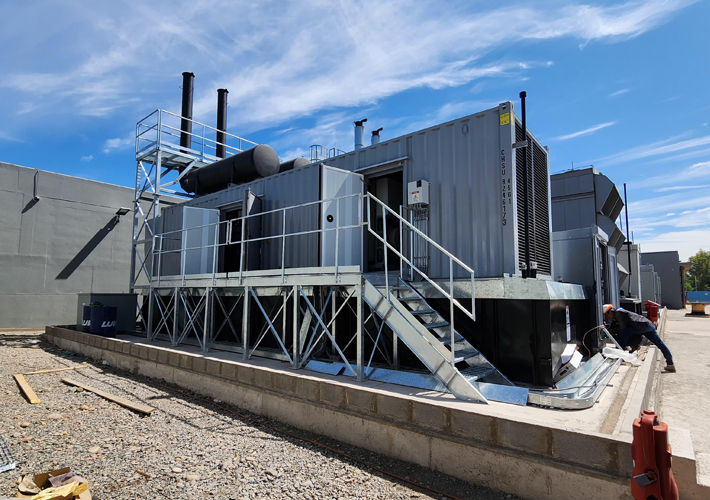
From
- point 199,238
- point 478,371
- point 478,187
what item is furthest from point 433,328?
point 199,238

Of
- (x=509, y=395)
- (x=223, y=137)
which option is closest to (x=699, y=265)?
(x=223, y=137)

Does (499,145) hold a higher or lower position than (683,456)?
higher

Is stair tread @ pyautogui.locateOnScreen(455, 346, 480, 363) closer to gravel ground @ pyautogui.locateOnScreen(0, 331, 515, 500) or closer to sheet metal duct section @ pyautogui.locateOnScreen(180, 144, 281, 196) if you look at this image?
gravel ground @ pyautogui.locateOnScreen(0, 331, 515, 500)

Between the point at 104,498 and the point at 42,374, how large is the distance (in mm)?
6403

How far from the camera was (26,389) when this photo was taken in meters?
7.14

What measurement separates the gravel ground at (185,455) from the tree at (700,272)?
92805 mm

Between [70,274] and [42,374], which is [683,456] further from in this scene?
[70,274]

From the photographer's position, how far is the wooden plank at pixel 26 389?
660 centimetres

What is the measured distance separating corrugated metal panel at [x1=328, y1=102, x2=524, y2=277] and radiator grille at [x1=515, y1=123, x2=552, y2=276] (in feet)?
1.36

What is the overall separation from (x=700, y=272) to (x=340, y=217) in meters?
93.8

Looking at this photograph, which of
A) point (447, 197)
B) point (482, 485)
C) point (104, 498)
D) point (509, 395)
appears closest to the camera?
point (104, 498)

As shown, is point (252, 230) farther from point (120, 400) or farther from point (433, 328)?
point (433, 328)

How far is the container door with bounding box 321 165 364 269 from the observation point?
24.9 feet

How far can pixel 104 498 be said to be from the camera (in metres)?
3.61
